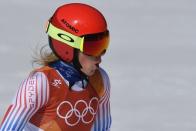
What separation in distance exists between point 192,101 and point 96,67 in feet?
14.2

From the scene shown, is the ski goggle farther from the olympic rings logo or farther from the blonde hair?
the olympic rings logo

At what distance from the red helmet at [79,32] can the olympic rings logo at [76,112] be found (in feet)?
0.93

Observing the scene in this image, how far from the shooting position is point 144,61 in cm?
1087

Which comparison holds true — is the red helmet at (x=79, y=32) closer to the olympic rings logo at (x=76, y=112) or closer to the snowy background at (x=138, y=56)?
the olympic rings logo at (x=76, y=112)

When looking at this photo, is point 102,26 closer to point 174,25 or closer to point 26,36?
point 26,36

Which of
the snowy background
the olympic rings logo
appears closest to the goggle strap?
the olympic rings logo

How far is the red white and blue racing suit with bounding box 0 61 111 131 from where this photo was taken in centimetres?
547

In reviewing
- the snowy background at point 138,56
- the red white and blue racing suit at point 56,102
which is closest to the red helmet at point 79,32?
the red white and blue racing suit at point 56,102

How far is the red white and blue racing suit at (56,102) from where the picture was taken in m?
5.47

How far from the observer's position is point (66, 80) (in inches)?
223

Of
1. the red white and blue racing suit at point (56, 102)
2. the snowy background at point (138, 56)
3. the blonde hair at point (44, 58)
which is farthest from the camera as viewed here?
the snowy background at point (138, 56)

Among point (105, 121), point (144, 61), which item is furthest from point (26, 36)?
point (105, 121)

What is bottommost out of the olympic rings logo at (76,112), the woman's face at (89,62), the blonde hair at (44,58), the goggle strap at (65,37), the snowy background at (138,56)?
the snowy background at (138,56)

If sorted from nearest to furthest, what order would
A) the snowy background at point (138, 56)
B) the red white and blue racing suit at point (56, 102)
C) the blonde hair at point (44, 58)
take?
1. the red white and blue racing suit at point (56, 102)
2. the blonde hair at point (44, 58)
3. the snowy background at point (138, 56)
